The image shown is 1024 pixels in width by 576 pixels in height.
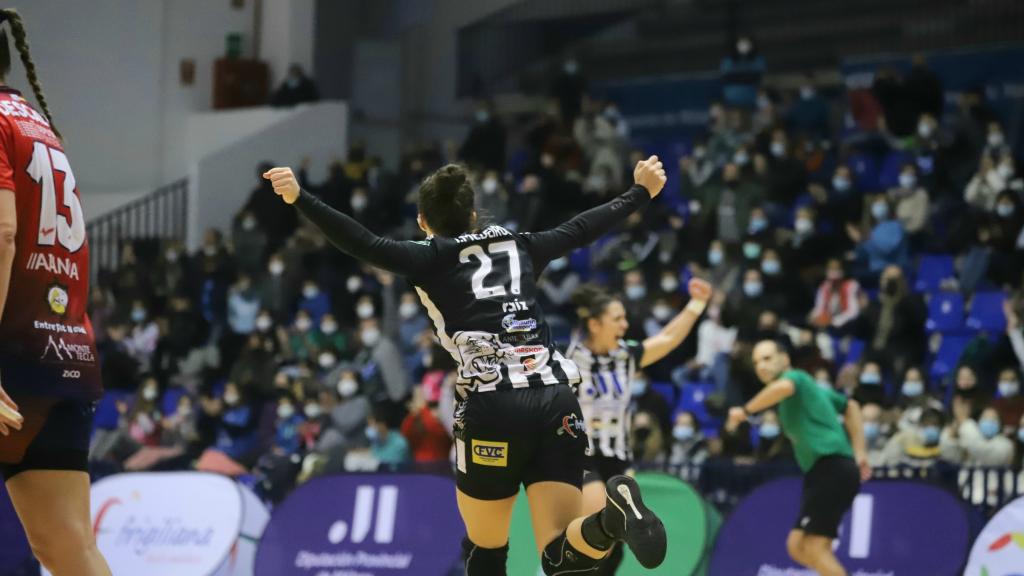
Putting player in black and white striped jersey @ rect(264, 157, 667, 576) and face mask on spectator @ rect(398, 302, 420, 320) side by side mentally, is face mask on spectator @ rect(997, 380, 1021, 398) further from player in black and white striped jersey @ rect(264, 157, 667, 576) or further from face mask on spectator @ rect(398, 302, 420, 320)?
player in black and white striped jersey @ rect(264, 157, 667, 576)

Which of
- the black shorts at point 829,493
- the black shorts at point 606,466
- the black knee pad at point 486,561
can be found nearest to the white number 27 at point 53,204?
the black knee pad at point 486,561

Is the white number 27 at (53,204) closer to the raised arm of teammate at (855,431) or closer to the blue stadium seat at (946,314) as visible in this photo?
the raised arm of teammate at (855,431)

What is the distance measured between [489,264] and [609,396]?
11.3 feet

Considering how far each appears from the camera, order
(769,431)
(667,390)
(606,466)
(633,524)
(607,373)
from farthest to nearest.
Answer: (667,390) < (769,431) < (607,373) < (606,466) < (633,524)

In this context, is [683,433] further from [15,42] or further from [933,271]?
[15,42]

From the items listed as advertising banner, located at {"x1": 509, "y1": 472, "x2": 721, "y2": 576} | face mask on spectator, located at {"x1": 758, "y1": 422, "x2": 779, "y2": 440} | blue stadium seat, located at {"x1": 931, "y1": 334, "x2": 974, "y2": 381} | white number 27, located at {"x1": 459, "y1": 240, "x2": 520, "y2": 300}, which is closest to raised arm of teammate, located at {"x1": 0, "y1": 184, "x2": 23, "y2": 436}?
white number 27, located at {"x1": 459, "y1": 240, "x2": 520, "y2": 300}

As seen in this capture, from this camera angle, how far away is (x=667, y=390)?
1552 cm

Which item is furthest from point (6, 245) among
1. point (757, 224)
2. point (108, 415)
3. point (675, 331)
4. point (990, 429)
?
point (108, 415)

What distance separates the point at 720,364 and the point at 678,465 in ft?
14.6

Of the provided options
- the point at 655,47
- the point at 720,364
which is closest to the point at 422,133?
the point at 655,47

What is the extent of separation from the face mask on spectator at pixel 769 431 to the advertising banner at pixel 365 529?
3.86 metres

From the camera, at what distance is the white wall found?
2209 centimetres

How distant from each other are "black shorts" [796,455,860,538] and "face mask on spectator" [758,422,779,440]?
14.3 ft

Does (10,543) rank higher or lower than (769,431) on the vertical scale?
lower
